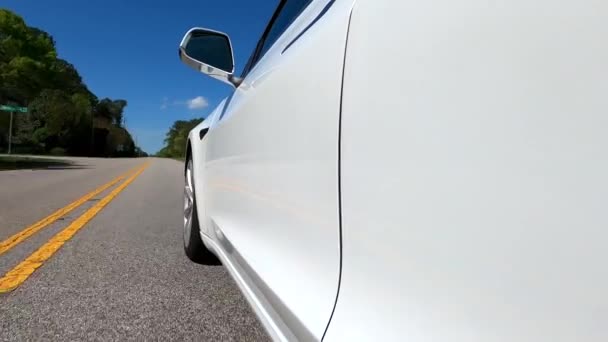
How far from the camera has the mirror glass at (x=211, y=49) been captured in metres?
2.64

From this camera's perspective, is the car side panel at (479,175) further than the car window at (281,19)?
No

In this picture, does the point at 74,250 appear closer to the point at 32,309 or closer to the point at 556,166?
the point at 32,309

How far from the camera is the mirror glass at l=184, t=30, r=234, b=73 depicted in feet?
8.65

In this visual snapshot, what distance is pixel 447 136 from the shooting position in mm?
743

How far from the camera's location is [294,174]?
1.28 m

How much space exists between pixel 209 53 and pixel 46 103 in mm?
52178

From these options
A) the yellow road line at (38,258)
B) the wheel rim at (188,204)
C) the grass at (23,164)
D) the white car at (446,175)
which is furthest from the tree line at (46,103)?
the white car at (446,175)

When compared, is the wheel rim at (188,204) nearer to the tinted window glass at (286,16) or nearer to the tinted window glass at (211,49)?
the tinted window glass at (211,49)

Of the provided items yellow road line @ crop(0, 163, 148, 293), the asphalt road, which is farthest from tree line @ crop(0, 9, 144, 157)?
the asphalt road

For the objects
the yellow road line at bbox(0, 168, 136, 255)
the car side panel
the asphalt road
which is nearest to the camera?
the car side panel

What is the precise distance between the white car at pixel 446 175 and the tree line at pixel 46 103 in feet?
107

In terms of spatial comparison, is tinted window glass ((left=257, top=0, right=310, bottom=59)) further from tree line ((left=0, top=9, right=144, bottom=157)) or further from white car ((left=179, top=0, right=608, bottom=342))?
tree line ((left=0, top=9, right=144, bottom=157))

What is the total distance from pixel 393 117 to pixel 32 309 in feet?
7.98

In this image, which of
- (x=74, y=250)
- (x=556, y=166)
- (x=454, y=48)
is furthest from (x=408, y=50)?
(x=74, y=250)
